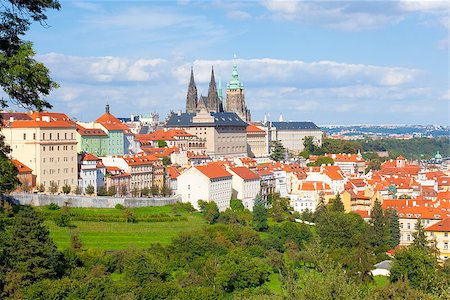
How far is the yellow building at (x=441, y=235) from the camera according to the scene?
5566 cm

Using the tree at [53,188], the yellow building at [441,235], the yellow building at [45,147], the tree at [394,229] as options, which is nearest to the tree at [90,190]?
the yellow building at [45,147]

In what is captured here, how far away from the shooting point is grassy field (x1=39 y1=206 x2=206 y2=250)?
48562 mm

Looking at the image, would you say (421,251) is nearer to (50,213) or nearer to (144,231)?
A: (144,231)

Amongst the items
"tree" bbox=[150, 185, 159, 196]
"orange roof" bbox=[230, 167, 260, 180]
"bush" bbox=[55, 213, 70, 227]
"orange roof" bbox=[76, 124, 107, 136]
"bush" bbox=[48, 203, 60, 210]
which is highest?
"orange roof" bbox=[76, 124, 107, 136]

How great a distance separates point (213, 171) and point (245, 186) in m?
4.02

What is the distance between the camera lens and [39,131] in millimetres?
61375

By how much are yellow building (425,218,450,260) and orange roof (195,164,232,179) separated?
19.2 m

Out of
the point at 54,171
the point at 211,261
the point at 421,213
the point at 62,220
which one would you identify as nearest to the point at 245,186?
the point at 421,213

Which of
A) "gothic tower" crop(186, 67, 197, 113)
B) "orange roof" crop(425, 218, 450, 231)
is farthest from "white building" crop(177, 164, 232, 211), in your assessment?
"gothic tower" crop(186, 67, 197, 113)

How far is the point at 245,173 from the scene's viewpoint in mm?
74125

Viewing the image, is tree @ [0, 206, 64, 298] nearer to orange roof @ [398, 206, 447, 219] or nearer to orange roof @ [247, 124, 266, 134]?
orange roof @ [398, 206, 447, 219]

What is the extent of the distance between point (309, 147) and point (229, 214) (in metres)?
71.4

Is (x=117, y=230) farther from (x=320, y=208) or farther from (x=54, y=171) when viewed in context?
(x=320, y=208)

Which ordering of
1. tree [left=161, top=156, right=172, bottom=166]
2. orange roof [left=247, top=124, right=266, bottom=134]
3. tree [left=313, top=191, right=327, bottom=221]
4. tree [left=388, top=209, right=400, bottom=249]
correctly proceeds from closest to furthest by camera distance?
tree [left=388, top=209, right=400, bottom=249], tree [left=313, top=191, right=327, bottom=221], tree [left=161, top=156, right=172, bottom=166], orange roof [left=247, top=124, right=266, bottom=134]
